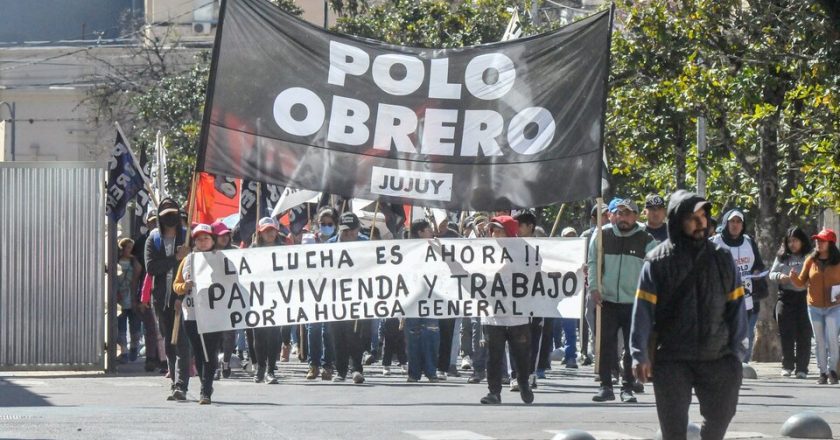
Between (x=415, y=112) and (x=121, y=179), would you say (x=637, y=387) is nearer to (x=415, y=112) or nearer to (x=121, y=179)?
(x=415, y=112)

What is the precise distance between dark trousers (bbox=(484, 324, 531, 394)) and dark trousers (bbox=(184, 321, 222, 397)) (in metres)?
2.20

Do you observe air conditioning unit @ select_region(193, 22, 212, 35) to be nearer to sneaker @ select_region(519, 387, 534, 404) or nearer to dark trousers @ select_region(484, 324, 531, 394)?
dark trousers @ select_region(484, 324, 531, 394)

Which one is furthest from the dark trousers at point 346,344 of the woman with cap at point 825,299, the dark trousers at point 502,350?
the woman with cap at point 825,299

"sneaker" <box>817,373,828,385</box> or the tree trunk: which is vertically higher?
the tree trunk

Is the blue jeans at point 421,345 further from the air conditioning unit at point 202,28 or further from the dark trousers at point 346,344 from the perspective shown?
the air conditioning unit at point 202,28

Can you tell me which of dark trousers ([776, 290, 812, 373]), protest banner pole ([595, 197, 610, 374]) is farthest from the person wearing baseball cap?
dark trousers ([776, 290, 812, 373])

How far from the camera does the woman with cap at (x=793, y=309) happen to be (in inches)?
704

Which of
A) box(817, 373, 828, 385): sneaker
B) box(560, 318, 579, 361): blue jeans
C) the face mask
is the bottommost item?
box(817, 373, 828, 385): sneaker

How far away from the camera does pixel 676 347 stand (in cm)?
807

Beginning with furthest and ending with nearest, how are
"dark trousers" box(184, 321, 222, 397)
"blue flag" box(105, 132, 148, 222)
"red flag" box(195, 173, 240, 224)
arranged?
"red flag" box(195, 173, 240, 224) < "blue flag" box(105, 132, 148, 222) < "dark trousers" box(184, 321, 222, 397)

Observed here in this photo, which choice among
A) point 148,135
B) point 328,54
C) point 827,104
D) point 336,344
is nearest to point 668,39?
point 827,104

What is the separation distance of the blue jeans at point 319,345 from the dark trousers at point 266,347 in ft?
1.36

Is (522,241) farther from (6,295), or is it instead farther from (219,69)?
(6,295)

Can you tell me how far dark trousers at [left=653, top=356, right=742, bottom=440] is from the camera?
8.04 m
